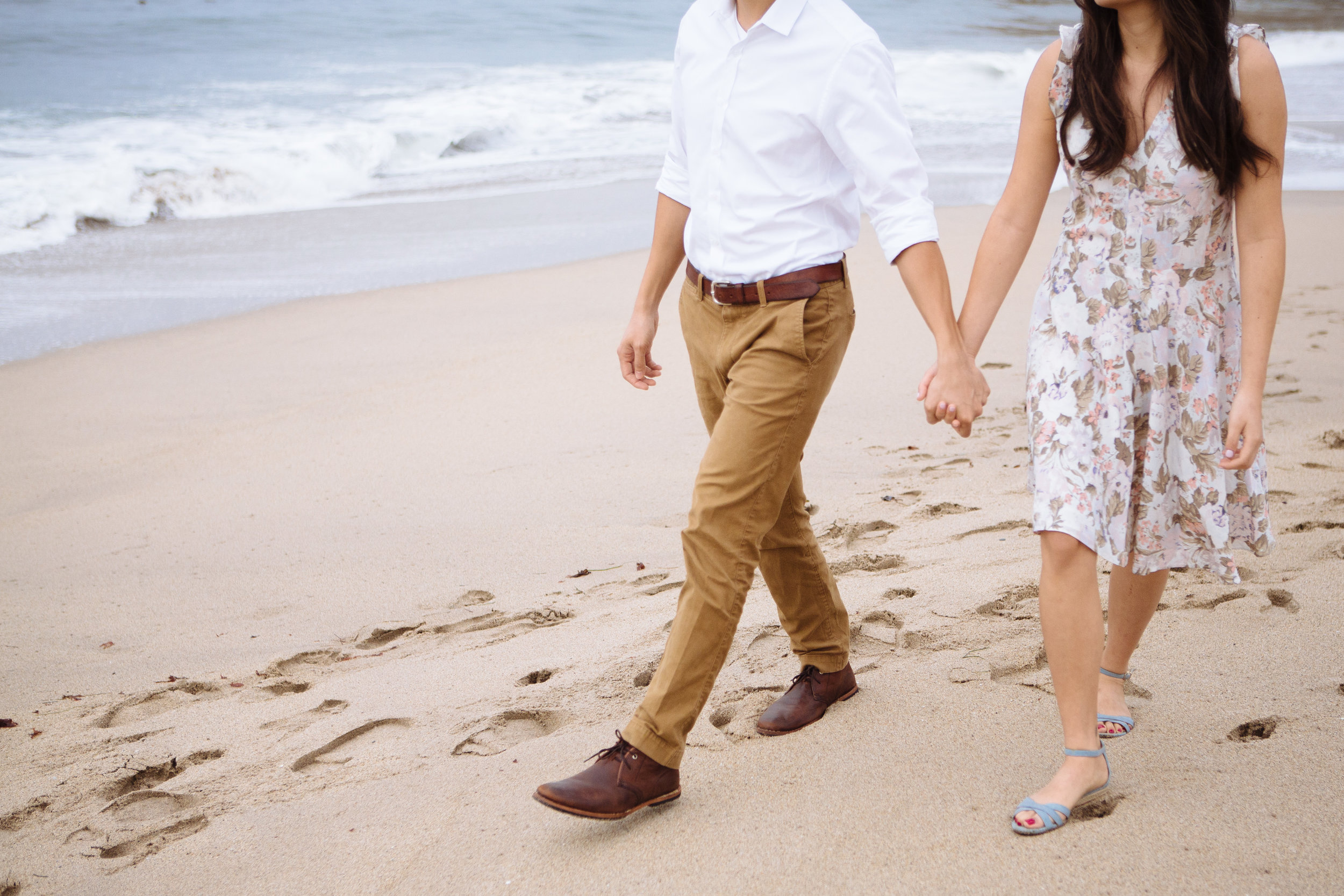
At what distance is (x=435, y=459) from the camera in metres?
4.91

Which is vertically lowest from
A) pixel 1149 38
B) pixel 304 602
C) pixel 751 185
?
pixel 304 602

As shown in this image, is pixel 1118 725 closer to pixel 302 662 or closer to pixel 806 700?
pixel 806 700

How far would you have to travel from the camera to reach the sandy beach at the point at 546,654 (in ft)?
7.28

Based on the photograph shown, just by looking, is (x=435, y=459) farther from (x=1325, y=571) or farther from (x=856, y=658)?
(x=1325, y=571)

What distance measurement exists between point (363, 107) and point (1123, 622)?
56.0 ft

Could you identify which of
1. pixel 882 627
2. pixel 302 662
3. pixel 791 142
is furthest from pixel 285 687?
pixel 791 142

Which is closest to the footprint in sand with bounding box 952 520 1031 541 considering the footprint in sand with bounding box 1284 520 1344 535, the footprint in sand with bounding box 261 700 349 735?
the footprint in sand with bounding box 1284 520 1344 535

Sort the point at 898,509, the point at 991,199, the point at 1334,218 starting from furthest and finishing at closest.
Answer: the point at 991,199 → the point at 1334,218 → the point at 898,509

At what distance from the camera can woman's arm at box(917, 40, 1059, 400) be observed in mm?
2154

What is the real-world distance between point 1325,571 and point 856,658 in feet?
4.83

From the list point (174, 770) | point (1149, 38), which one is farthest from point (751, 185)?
point (174, 770)

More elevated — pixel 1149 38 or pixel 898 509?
pixel 1149 38

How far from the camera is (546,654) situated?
10.5 feet

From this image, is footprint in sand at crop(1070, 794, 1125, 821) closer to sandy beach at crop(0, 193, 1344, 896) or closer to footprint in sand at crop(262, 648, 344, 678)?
sandy beach at crop(0, 193, 1344, 896)
